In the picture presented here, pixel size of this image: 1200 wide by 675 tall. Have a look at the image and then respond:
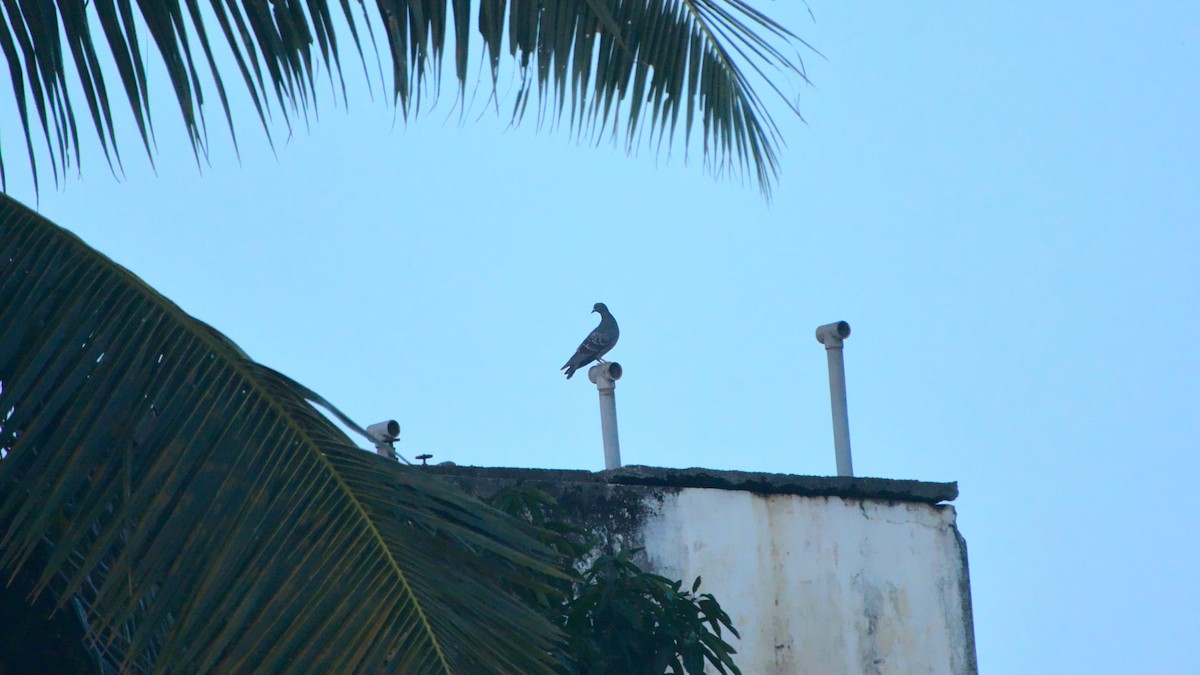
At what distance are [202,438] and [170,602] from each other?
0.31 m

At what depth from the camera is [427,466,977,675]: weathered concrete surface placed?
6.76m

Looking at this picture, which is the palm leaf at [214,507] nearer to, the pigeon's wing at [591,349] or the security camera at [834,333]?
the security camera at [834,333]

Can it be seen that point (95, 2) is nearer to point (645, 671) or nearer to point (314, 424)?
point (314, 424)

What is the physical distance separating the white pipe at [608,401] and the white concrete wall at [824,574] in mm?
726

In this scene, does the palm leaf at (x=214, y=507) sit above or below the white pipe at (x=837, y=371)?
below

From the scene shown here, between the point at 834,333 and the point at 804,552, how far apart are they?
1684 millimetres

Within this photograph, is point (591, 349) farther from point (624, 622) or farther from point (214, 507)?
point (214, 507)

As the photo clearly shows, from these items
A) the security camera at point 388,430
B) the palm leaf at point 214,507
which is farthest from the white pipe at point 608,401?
the palm leaf at point 214,507

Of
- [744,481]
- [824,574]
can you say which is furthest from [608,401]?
[824,574]

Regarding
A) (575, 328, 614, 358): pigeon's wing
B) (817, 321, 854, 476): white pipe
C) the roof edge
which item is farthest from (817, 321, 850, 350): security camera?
(575, 328, 614, 358): pigeon's wing

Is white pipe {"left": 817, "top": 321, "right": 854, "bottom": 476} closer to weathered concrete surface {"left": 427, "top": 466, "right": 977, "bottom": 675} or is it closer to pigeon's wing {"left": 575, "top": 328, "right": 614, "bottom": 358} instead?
weathered concrete surface {"left": 427, "top": 466, "right": 977, "bottom": 675}

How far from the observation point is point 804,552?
739 cm

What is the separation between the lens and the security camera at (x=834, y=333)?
8.56m

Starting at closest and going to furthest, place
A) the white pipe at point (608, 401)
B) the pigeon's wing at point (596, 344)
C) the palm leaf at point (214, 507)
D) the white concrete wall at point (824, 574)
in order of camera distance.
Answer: the palm leaf at point (214, 507) < the white concrete wall at point (824, 574) < the white pipe at point (608, 401) < the pigeon's wing at point (596, 344)
